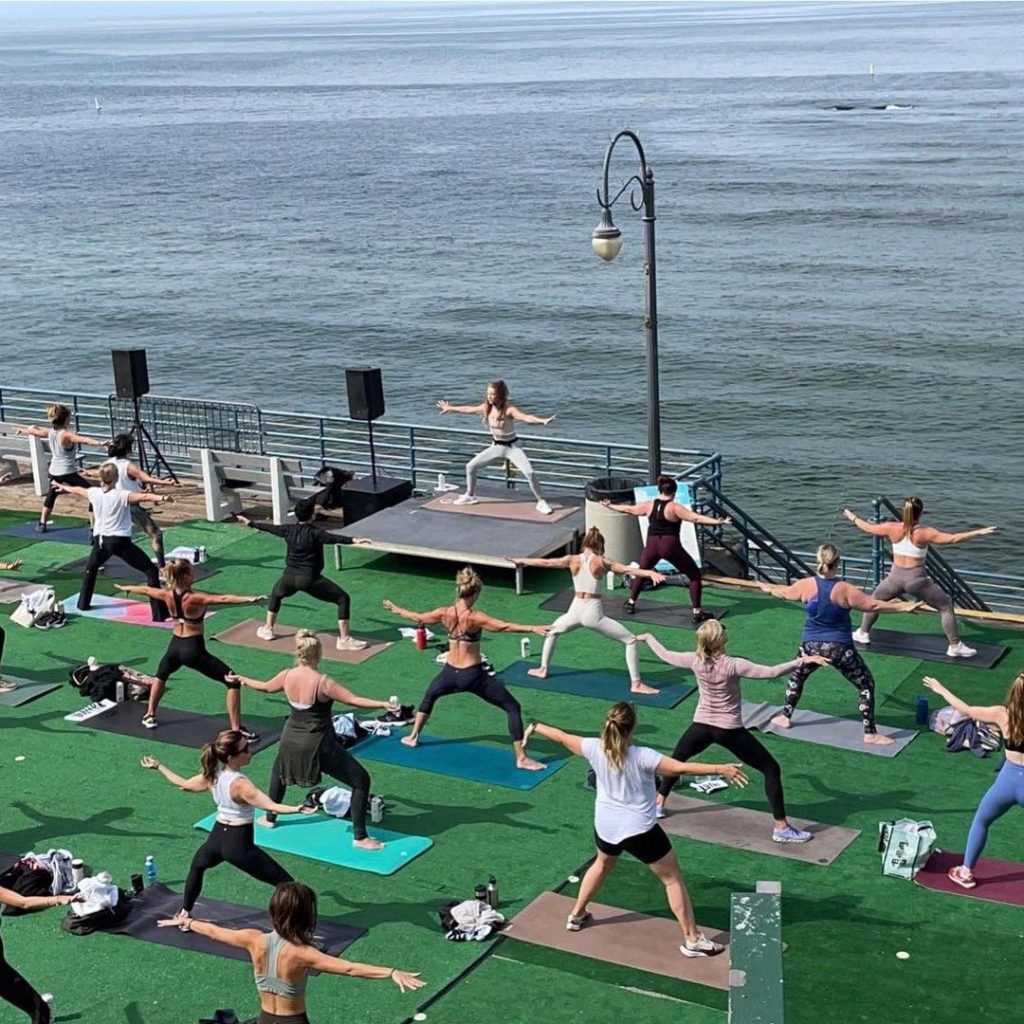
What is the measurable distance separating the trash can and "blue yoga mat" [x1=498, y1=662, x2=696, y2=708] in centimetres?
278

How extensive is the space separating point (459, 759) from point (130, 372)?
33.6ft

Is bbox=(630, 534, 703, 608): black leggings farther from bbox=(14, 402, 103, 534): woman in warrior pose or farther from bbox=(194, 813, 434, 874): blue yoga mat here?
bbox=(14, 402, 103, 534): woman in warrior pose

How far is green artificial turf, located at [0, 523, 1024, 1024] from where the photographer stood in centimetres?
1119

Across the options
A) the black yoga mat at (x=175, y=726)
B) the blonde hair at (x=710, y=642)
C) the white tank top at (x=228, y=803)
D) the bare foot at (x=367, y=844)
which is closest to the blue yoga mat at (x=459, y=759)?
the black yoga mat at (x=175, y=726)

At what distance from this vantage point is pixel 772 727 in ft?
51.3

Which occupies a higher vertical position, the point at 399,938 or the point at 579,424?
the point at 399,938

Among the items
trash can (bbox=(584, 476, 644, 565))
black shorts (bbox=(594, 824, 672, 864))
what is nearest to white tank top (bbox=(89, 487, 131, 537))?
trash can (bbox=(584, 476, 644, 565))

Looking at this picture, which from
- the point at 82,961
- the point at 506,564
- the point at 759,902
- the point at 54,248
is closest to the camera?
the point at 759,902

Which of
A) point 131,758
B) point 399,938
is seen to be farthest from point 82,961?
point 131,758

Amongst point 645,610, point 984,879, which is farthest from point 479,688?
point 645,610

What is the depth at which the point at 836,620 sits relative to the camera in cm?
1507

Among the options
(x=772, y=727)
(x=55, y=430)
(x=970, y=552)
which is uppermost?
(x=55, y=430)

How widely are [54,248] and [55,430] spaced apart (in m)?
60.2

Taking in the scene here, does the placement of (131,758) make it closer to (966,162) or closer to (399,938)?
(399,938)
